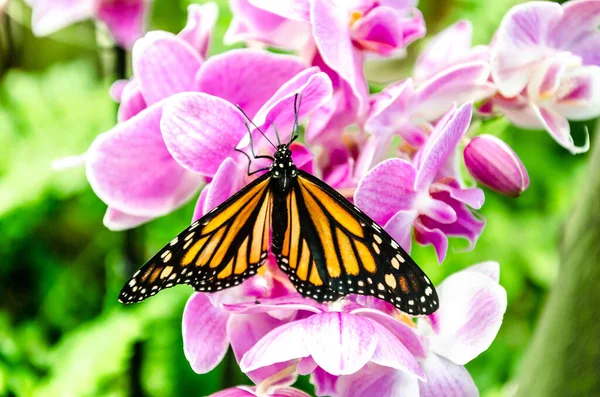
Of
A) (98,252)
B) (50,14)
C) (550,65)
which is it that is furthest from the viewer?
(98,252)

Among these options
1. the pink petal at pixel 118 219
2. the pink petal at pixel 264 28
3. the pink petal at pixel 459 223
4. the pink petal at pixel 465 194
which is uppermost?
the pink petal at pixel 264 28

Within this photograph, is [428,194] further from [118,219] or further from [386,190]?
[118,219]

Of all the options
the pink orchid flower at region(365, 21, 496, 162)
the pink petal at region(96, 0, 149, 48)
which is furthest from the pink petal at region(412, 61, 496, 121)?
the pink petal at region(96, 0, 149, 48)

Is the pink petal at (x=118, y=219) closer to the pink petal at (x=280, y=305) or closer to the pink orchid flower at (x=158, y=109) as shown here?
the pink orchid flower at (x=158, y=109)

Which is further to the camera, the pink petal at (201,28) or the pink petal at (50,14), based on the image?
the pink petal at (50,14)

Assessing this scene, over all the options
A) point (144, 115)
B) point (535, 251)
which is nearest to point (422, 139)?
point (144, 115)

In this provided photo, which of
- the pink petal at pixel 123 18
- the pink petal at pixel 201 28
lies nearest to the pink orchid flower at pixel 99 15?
the pink petal at pixel 123 18

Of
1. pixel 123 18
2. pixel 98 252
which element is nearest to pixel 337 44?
pixel 123 18
